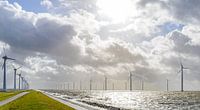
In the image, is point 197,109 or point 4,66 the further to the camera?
point 4,66

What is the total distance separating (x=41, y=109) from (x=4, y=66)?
123 m

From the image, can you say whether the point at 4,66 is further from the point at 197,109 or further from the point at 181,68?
the point at 197,109

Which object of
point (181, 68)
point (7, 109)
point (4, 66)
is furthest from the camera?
point (181, 68)

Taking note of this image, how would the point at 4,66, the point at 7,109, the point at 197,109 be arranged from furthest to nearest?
the point at 4,66
the point at 197,109
the point at 7,109

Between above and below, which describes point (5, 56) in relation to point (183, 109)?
above

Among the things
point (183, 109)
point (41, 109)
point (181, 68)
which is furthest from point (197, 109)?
point (181, 68)

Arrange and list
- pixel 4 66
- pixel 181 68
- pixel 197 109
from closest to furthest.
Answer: pixel 197 109, pixel 4 66, pixel 181 68

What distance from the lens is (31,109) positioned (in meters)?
50.9

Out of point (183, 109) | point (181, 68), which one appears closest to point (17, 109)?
point (183, 109)

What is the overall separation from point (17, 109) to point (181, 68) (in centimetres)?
14444

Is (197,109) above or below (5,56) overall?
below

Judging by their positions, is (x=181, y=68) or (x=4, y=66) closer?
(x=4, y=66)

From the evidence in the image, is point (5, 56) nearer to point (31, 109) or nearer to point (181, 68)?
point (181, 68)

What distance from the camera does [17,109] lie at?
5078 centimetres
